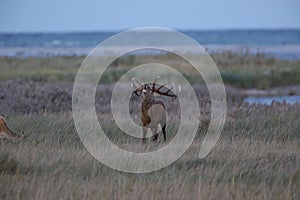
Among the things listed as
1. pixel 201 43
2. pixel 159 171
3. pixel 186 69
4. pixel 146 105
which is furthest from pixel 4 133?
pixel 201 43

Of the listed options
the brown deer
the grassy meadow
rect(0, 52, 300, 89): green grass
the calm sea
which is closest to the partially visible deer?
the grassy meadow

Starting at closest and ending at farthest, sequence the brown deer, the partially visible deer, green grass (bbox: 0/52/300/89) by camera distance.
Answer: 1. the partially visible deer
2. the brown deer
3. green grass (bbox: 0/52/300/89)

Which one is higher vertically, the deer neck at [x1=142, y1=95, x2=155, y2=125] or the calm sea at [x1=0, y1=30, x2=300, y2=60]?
the calm sea at [x1=0, y1=30, x2=300, y2=60]

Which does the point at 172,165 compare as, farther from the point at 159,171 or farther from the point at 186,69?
the point at 186,69

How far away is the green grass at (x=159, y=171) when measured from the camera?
7.86 m

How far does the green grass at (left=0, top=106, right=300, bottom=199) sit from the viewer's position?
7.86 m

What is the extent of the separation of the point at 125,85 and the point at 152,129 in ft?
48.9

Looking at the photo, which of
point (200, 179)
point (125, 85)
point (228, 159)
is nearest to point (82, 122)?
point (228, 159)

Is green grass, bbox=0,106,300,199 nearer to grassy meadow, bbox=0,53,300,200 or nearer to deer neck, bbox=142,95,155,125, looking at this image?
grassy meadow, bbox=0,53,300,200

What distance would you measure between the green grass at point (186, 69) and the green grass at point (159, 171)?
1683 centimetres

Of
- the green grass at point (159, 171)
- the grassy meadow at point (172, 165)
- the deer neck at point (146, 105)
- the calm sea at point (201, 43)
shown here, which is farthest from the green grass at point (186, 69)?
the green grass at point (159, 171)

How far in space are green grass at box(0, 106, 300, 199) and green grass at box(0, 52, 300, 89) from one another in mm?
16834

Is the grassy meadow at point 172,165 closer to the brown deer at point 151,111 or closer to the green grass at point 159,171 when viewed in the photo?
the green grass at point 159,171

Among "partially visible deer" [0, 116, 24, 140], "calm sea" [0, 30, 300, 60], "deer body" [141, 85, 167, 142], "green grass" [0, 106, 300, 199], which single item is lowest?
"green grass" [0, 106, 300, 199]
